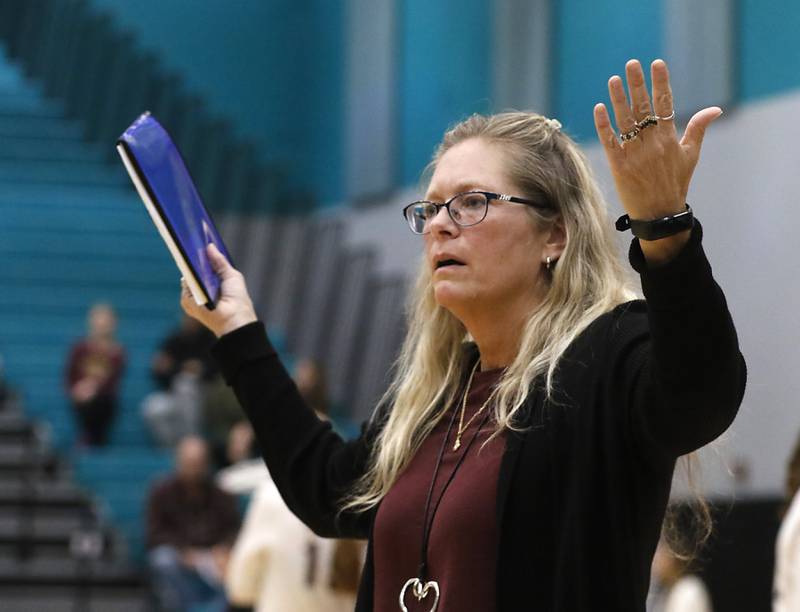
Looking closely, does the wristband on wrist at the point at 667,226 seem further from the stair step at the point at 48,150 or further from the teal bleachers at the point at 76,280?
the stair step at the point at 48,150

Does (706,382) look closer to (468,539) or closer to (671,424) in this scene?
(671,424)

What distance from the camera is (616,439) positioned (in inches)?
89.3

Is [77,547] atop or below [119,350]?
below

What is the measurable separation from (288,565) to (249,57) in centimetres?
1222

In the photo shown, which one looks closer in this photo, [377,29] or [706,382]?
[706,382]

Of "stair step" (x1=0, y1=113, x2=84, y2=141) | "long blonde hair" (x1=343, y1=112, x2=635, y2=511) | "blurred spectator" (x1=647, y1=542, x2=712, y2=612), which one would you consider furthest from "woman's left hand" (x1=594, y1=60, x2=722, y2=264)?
"stair step" (x1=0, y1=113, x2=84, y2=141)

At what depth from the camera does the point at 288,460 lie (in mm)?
2873

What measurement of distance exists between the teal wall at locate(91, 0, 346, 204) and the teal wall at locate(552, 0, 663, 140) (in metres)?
5.80

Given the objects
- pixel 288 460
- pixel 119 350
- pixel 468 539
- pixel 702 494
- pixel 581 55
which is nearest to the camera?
pixel 468 539

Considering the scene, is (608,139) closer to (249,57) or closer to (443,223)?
(443,223)

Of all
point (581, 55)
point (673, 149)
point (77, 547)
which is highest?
point (581, 55)

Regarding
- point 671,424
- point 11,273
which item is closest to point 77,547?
point 11,273

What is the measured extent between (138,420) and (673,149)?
10.5m

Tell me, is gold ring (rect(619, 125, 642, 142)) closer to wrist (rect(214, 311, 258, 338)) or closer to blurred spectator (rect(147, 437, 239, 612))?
wrist (rect(214, 311, 258, 338))
